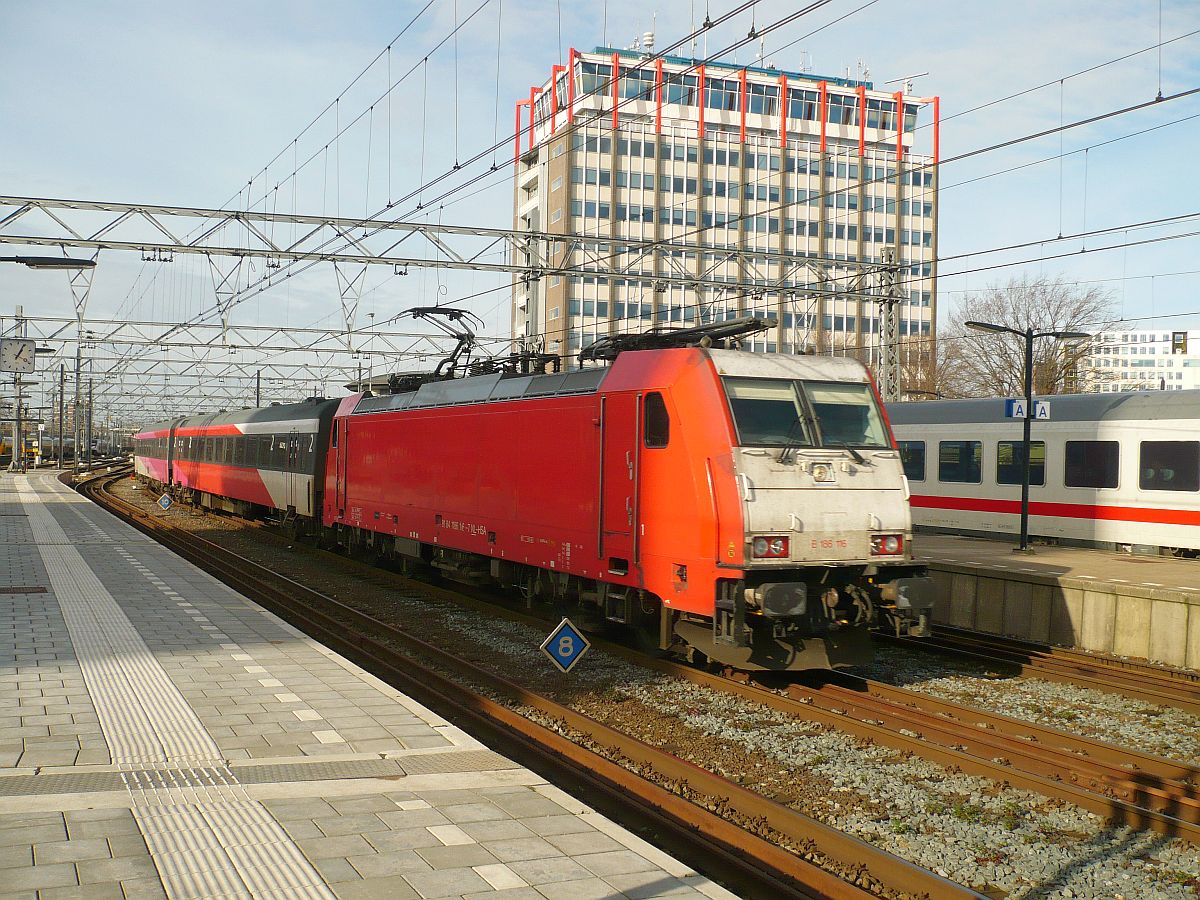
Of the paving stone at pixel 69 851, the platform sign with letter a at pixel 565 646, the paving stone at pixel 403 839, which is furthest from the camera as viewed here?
the platform sign with letter a at pixel 565 646

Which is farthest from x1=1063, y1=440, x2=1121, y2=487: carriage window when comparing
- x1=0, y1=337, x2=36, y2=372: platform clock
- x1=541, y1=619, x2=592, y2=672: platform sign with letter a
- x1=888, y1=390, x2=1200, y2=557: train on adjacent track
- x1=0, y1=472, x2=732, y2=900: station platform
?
x1=0, y1=337, x2=36, y2=372: platform clock

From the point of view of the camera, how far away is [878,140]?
274 ft

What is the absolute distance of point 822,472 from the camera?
10.9 meters

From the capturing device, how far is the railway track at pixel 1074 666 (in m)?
11.1

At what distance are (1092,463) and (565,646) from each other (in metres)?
14.4

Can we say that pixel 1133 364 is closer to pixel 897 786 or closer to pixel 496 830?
pixel 897 786

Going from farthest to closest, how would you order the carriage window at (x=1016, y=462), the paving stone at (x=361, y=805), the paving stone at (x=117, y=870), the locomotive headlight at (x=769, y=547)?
the carriage window at (x=1016, y=462), the locomotive headlight at (x=769, y=547), the paving stone at (x=361, y=805), the paving stone at (x=117, y=870)

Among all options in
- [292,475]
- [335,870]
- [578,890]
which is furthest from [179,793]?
[292,475]

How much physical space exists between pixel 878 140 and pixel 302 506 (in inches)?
2722

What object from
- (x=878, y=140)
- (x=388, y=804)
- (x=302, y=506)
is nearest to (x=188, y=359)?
(x=302, y=506)

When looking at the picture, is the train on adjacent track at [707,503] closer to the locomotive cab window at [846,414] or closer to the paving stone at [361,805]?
the locomotive cab window at [846,414]

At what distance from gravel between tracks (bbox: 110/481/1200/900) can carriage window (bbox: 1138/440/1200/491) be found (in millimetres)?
9564

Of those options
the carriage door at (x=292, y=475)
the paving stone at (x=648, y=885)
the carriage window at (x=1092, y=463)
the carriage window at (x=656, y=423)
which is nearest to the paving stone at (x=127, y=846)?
the paving stone at (x=648, y=885)

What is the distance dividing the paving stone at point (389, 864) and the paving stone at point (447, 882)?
0.30 ft
